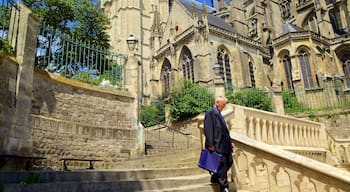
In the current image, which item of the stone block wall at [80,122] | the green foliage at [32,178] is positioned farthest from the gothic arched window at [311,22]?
Answer: the green foliage at [32,178]

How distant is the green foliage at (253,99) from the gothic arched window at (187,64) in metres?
8.05

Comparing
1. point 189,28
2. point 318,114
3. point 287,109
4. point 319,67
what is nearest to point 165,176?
point 318,114

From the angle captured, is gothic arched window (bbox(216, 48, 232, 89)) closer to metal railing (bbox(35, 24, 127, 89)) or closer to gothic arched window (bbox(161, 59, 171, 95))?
gothic arched window (bbox(161, 59, 171, 95))

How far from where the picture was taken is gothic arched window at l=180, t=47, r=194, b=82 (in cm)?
2508

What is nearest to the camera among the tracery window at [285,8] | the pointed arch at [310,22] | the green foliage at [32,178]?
the green foliage at [32,178]

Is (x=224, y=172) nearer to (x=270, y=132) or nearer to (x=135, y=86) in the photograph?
(x=270, y=132)

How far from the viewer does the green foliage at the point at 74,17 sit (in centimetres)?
1434

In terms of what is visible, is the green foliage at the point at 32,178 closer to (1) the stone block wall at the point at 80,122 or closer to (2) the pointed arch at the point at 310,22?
→ (1) the stone block wall at the point at 80,122

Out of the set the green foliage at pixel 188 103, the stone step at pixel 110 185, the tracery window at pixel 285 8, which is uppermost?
the tracery window at pixel 285 8

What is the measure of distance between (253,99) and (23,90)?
13.8 m

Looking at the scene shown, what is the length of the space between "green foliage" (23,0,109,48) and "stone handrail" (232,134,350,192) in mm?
12973

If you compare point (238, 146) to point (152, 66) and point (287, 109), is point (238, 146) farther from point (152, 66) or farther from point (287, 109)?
point (152, 66)

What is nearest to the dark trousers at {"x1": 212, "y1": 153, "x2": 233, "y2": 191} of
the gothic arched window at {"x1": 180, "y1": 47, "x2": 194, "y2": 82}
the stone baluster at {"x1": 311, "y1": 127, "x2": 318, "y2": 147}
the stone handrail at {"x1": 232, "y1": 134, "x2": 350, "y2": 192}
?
the stone handrail at {"x1": 232, "y1": 134, "x2": 350, "y2": 192}

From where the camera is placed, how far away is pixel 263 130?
654 centimetres
